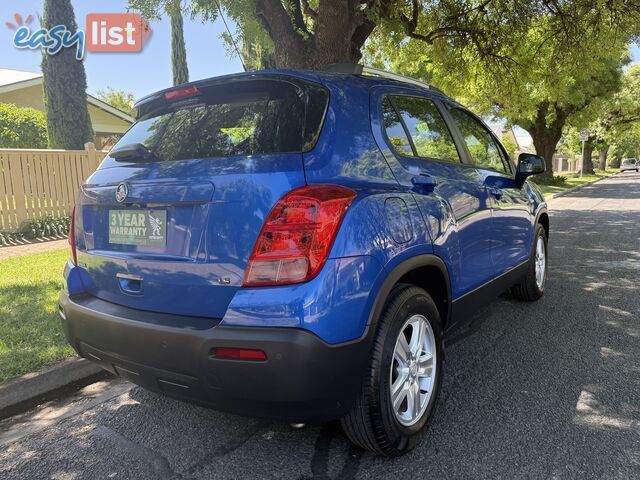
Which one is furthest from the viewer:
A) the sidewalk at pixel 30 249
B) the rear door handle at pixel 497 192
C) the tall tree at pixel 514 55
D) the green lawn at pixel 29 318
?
the tall tree at pixel 514 55

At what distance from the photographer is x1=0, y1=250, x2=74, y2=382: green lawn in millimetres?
3383

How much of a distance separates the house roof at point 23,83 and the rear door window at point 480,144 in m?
17.7

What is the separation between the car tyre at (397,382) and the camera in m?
2.16

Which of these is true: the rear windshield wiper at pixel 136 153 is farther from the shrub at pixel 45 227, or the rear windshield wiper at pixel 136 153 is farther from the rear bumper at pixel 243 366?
the shrub at pixel 45 227

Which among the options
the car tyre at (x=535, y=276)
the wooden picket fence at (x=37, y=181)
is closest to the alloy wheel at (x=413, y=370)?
the car tyre at (x=535, y=276)

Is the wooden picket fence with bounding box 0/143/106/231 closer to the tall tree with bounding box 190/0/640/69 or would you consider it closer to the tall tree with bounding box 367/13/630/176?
the tall tree with bounding box 190/0/640/69

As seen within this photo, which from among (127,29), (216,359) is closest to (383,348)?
(216,359)

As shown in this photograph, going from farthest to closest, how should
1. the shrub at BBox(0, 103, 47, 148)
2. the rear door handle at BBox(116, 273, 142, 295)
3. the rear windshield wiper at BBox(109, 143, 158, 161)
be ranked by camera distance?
the shrub at BBox(0, 103, 47, 148), the rear windshield wiper at BBox(109, 143, 158, 161), the rear door handle at BBox(116, 273, 142, 295)

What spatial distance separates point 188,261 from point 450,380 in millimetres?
1993

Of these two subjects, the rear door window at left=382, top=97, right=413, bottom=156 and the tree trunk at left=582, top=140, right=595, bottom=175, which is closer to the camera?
the rear door window at left=382, top=97, right=413, bottom=156

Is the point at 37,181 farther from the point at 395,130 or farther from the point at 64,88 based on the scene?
the point at 395,130

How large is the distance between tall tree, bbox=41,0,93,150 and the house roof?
5.62m

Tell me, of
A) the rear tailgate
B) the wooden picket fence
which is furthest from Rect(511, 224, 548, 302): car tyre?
the wooden picket fence

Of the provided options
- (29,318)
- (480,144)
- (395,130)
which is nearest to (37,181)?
(29,318)
